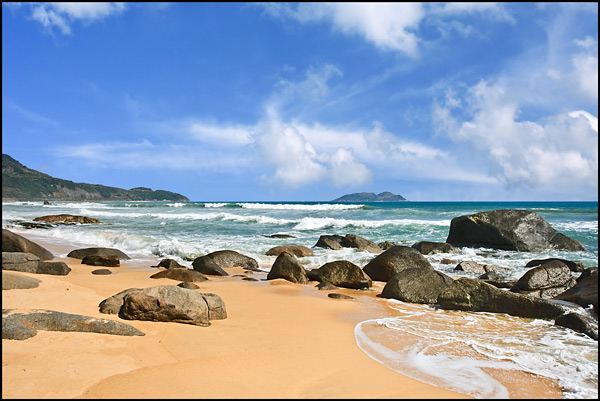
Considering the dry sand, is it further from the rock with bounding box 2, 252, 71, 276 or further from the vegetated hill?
the vegetated hill

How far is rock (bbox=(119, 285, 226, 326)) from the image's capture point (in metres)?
4.59

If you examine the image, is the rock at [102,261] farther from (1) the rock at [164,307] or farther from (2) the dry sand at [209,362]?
(1) the rock at [164,307]

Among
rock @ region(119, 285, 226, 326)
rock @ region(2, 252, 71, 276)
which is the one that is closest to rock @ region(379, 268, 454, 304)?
rock @ region(119, 285, 226, 326)

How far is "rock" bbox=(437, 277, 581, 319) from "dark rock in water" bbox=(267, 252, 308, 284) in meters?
3.11

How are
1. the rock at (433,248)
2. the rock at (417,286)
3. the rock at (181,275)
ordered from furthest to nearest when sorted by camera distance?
the rock at (433,248), the rock at (181,275), the rock at (417,286)

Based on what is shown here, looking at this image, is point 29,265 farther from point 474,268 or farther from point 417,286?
point 474,268

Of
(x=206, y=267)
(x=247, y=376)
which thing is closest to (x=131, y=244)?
(x=206, y=267)

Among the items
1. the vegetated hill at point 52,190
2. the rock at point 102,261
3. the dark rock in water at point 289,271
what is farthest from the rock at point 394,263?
the vegetated hill at point 52,190

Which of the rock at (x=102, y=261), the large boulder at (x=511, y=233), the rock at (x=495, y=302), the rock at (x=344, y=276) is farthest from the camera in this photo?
the large boulder at (x=511, y=233)

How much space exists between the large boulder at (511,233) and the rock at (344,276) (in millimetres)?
8451

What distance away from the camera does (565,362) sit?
3.87 metres

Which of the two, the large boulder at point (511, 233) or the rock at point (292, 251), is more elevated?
→ the large boulder at point (511, 233)

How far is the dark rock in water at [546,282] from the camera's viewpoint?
7.62 m

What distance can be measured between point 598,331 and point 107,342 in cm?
549
